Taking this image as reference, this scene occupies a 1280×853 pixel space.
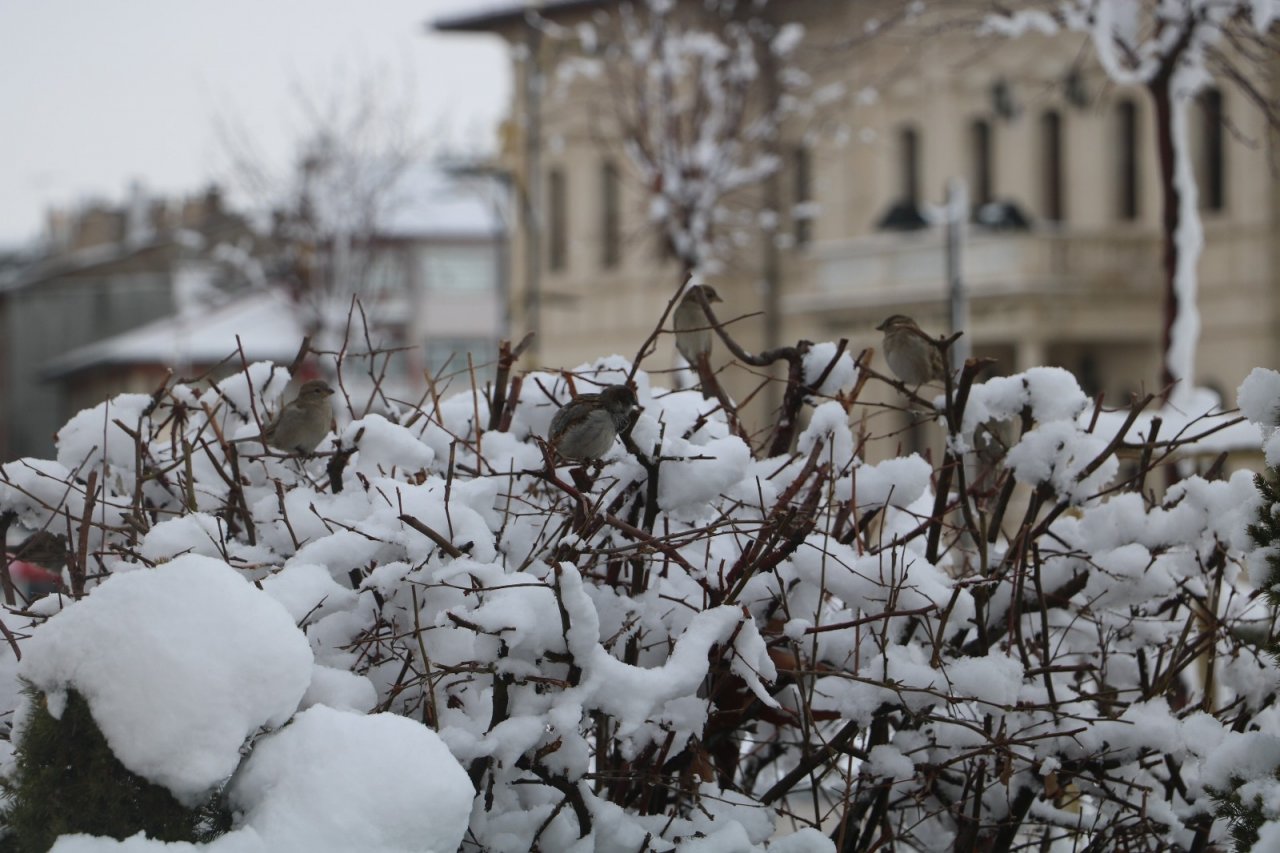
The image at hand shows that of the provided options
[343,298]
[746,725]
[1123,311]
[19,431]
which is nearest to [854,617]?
[746,725]

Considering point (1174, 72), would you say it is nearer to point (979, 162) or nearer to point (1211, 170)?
point (1211, 170)

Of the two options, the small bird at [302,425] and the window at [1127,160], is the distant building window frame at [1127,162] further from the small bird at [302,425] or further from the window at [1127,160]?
the small bird at [302,425]

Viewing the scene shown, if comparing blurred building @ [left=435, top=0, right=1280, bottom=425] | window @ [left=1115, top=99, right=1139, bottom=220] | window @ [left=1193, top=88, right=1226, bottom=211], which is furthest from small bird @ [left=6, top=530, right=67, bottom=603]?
window @ [left=1115, top=99, right=1139, bottom=220]

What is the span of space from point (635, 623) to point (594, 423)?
0.33 metres

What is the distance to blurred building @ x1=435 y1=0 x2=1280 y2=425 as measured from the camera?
77.5ft

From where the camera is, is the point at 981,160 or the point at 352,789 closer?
the point at 352,789

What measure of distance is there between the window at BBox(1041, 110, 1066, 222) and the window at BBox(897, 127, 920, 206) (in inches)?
89.8

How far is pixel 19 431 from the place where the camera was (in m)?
57.9

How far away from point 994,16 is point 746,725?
485 centimetres

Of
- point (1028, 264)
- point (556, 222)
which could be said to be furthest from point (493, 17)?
point (1028, 264)

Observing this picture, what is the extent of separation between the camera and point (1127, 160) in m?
25.3

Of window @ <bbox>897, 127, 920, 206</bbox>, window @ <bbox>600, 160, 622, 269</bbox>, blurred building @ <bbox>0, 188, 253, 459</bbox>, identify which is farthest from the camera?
blurred building @ <bbox>0, 188, 253, 459</bbox>

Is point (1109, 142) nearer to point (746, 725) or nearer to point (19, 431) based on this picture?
point (746, 725)

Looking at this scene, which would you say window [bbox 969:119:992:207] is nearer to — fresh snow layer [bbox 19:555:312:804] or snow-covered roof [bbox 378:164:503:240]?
snow-covered roof [bbox 378:164:503:240]
